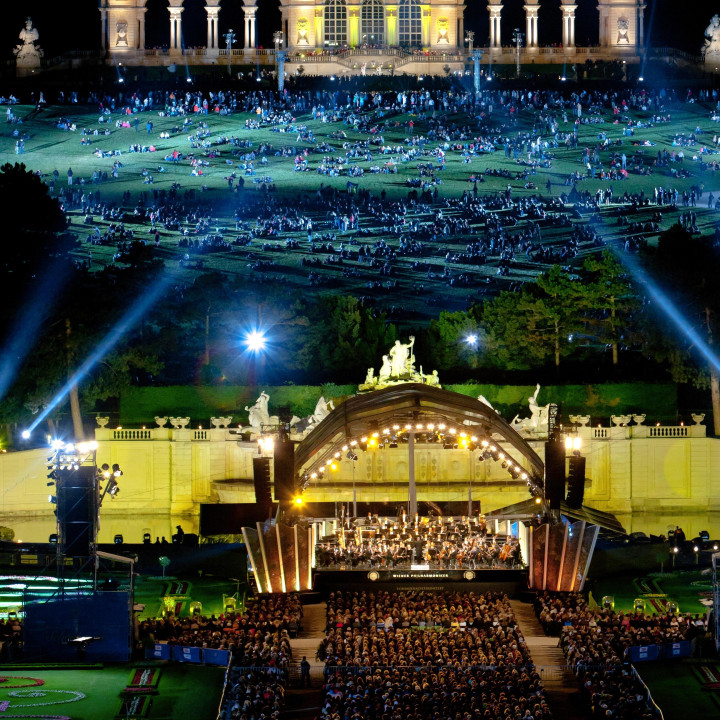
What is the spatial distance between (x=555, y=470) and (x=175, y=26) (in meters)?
57.4

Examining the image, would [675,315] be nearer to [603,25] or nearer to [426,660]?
[426,660]

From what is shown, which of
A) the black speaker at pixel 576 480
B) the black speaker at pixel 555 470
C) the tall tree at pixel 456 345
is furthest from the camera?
the tall tree at pixel 456 345

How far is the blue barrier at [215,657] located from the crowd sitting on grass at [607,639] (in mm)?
7024

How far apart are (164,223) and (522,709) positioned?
178 ft

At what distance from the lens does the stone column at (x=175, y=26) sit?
100125 mm

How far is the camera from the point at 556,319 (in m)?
67.0

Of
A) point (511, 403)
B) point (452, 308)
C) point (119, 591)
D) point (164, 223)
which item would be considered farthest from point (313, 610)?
point (164, 223)

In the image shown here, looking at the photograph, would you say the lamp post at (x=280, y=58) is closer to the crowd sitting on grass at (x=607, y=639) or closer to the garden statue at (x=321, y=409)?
the garden statue at (x=321, y=409)

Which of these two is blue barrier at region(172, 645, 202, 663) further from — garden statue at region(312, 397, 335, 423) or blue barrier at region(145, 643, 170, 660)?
garden statue at region(312, 397, 335, 423)

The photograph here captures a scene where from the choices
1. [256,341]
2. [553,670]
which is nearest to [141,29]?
[256,341]

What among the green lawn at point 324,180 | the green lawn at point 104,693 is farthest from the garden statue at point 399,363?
the green lawn at point 324,180

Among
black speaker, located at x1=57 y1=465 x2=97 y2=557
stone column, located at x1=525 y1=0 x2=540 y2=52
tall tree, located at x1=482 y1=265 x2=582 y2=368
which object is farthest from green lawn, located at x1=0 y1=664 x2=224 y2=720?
stone column, located at x1=525 y1=0 x2=540 y2=52

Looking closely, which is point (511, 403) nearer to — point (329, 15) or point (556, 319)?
point (556, 319)

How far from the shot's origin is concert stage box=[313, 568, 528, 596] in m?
47.7
